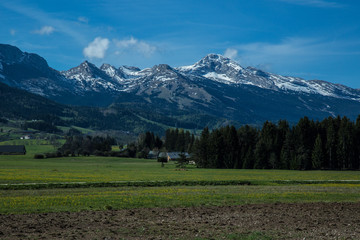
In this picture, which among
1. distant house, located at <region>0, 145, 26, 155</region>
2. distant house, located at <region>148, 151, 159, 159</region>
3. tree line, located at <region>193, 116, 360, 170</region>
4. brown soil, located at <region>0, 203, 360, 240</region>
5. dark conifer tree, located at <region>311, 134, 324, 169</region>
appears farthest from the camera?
distant house, located at <region>148, 151, 159, 159</region>

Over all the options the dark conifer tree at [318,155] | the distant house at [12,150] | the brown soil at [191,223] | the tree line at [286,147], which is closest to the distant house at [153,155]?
the distant house at [12,150]

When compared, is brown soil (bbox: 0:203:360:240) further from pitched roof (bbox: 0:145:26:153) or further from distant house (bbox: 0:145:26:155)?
pitched roof (bbox: 0:145:26:153)

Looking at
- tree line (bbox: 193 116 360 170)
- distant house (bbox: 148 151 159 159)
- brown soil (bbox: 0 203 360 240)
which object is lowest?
brown soil (bbox: 0 203 360 240)

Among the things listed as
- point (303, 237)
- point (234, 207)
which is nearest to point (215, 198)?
point (234, 207)

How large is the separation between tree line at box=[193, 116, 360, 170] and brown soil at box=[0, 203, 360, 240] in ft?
267

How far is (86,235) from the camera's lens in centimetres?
2064

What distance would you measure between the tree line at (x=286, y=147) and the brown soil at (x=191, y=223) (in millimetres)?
81342

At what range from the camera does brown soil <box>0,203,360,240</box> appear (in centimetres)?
2083

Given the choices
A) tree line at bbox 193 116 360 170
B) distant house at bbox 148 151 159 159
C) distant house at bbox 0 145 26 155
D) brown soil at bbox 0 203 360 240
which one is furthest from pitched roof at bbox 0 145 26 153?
brown soil at bbox 0 203 360 240

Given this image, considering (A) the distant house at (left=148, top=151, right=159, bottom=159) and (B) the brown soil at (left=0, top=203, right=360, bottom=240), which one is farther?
(A) the distant house at (left=148, top=151, right=159, bottom=159)

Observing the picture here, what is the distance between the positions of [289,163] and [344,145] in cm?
1676

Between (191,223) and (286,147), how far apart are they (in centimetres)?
9334

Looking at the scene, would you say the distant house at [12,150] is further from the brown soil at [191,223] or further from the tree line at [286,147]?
the brown soil at [191,223]

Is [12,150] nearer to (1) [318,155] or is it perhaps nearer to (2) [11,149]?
(2) [11,149]
